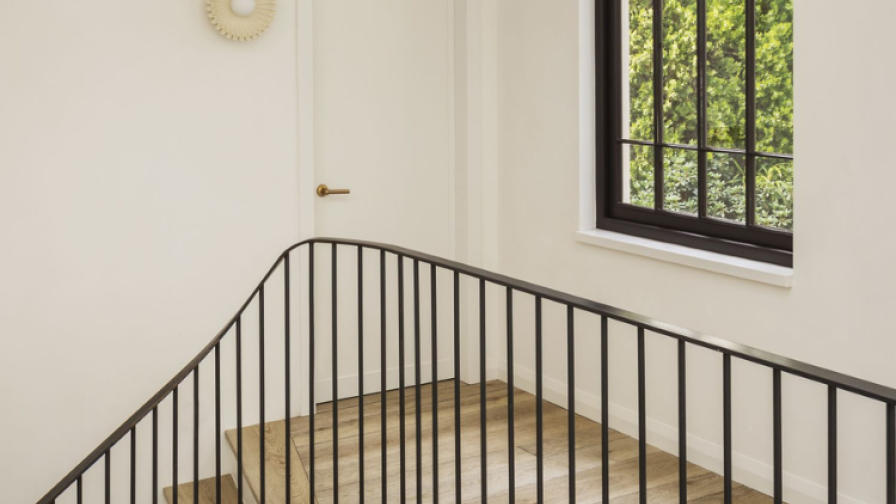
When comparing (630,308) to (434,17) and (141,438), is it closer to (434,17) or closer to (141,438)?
(434,17)

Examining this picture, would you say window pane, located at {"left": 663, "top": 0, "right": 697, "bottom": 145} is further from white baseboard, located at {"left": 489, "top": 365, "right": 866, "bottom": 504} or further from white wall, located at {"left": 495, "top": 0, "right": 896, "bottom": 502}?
white baseboard, located at {"left": 489, "top": 365, "right": 866, "bottom": 504}

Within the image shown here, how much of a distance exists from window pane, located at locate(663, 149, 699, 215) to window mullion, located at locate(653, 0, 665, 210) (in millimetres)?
19

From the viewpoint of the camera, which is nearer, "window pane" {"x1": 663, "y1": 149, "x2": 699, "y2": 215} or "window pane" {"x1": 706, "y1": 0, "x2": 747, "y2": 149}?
"window pane" {"x1": 706, "y1": 0, "x2": 747, "y2": 149}

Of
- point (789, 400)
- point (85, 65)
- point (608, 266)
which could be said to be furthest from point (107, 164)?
point (789, 400)

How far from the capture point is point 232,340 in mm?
3598

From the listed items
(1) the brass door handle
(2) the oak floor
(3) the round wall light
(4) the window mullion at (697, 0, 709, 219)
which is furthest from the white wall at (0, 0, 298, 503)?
(4) the window mullion at (697, 0, 709, 219)

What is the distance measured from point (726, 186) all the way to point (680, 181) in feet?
0.79

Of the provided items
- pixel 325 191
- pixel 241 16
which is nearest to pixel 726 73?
pixel 325 191

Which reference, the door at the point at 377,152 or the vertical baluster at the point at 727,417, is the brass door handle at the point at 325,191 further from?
the vertical baluster at the point at 727,417

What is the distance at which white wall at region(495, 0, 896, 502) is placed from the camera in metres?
2.46

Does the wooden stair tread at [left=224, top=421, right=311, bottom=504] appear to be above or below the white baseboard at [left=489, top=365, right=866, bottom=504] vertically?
below

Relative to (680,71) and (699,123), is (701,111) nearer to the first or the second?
(699,123)

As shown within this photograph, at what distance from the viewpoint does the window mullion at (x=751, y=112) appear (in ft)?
9.43

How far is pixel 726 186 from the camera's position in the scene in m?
3.07
